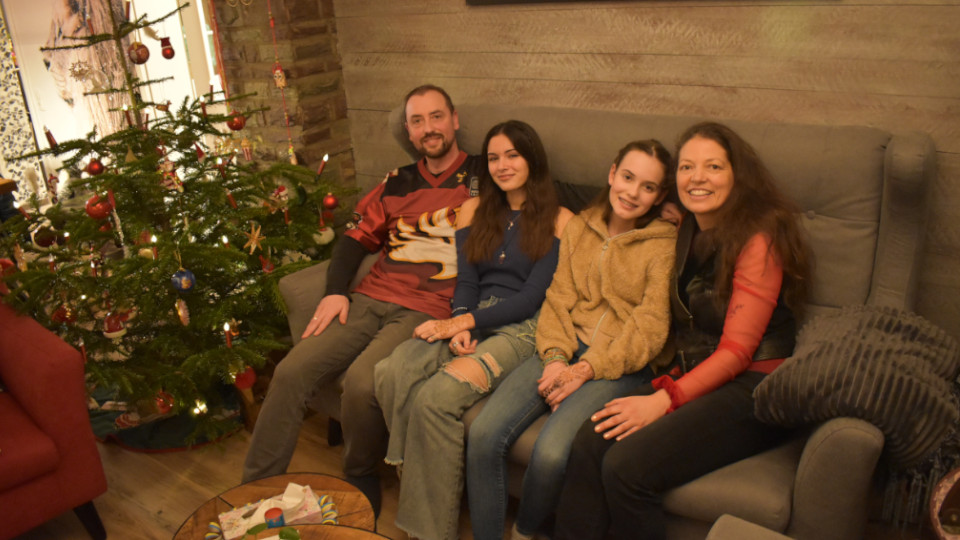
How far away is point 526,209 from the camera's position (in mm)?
2209

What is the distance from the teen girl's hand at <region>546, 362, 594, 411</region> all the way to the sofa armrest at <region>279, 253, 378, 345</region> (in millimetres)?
896

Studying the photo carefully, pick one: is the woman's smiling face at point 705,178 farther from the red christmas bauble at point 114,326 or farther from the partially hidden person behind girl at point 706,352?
the red christmas bauble at point 114,326

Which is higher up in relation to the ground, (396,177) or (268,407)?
(396,177)

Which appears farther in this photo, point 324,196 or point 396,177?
point 324,196

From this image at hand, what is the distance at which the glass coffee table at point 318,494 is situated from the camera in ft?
4.93

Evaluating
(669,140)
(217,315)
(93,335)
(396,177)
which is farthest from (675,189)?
(93,335)

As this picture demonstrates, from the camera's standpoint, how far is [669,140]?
2.13 metres

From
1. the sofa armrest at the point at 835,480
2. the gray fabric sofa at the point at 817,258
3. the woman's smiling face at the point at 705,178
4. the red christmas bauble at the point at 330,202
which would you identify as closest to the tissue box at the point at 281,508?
the gray fabric sofa at the point at 817,258

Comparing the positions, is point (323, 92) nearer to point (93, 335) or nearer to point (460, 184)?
point (460, 184)

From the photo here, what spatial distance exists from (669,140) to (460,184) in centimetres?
71

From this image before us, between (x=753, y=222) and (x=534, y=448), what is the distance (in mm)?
776

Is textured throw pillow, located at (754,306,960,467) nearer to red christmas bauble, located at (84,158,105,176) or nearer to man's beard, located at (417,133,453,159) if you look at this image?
man's beard, located at (417,133,453,159)

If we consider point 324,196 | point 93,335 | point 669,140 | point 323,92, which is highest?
point 323,92

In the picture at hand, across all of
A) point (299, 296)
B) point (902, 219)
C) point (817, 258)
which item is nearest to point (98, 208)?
point (299, 296)
